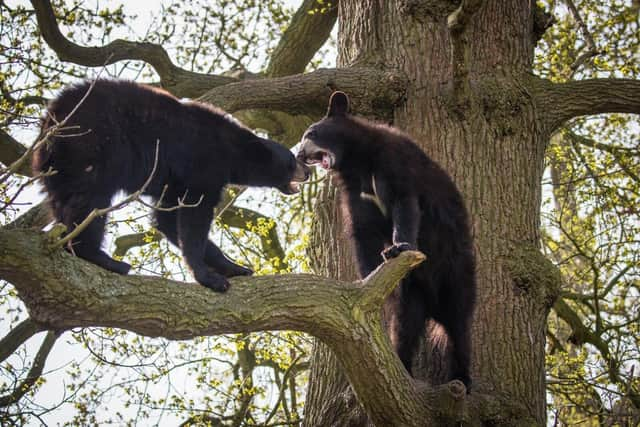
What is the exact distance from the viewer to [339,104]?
22.2ft

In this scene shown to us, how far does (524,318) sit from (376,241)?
→ 50.9 inches

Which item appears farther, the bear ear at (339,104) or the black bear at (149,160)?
the bear ear at (339,104)

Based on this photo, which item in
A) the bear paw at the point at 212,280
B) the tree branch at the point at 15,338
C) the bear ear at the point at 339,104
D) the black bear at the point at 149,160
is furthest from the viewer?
the tree branch at the point at 15,338

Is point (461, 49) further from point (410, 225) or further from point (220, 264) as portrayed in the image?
point (220, 264)

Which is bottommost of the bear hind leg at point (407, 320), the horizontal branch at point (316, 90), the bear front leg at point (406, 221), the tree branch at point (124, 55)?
the bear hind leg at point (407, 320)

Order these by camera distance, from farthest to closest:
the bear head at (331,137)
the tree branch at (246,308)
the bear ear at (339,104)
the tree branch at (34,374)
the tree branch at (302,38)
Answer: the tree branch at (302,38) < the tree branch at (34,374) < the bear ear at (339,104) < the bear head at (331,137) < the tree branch at (246,308)

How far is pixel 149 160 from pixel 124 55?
2667 mm

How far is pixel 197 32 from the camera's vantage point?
1074 centimetres

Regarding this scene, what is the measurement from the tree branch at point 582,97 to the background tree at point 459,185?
0.05 feet

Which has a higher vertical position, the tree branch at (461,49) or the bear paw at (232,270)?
the tree branch at (461,49)

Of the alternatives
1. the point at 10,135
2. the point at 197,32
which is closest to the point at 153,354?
the point at 10,135

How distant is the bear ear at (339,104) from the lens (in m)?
6.77

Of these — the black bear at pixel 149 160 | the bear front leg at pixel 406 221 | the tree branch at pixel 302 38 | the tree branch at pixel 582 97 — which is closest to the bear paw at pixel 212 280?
the black bear at pixel 149 160

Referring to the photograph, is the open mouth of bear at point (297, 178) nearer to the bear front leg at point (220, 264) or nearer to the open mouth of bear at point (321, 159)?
the open mouth of bear at point (321, 159)
